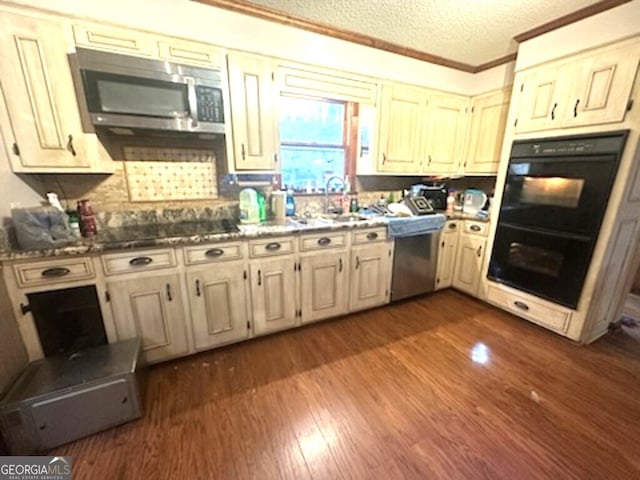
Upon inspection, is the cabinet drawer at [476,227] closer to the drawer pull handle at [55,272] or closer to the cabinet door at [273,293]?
the cabinet door at [273,293]

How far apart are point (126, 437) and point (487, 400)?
2116 mm

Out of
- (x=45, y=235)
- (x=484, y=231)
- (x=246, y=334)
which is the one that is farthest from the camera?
(x=484, y=231)

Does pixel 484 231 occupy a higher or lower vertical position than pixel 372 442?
higher

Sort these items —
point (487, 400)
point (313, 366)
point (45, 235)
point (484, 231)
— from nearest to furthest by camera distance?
point (45, 235), point (487, 400), point (313, 366), point (484, 231)

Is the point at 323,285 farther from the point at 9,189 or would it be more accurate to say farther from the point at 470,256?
the point at 9,189

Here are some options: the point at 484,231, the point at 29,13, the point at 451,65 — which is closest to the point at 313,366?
the point at 484,231

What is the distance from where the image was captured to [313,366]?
1983 mm

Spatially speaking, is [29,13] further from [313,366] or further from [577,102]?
Answer: [577,102]

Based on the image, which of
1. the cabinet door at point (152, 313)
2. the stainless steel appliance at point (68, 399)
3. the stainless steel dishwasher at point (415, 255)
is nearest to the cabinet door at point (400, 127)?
the stainless steel dishwasher at point (415, 255)

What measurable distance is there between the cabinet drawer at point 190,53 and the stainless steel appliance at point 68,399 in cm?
194

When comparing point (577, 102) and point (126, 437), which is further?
point (577, 102)

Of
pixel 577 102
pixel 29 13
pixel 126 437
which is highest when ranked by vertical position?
pixel 29 13

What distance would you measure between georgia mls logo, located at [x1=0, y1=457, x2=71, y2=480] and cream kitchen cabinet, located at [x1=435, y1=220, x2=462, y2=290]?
3.20 meters

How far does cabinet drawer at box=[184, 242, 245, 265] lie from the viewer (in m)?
1.83
